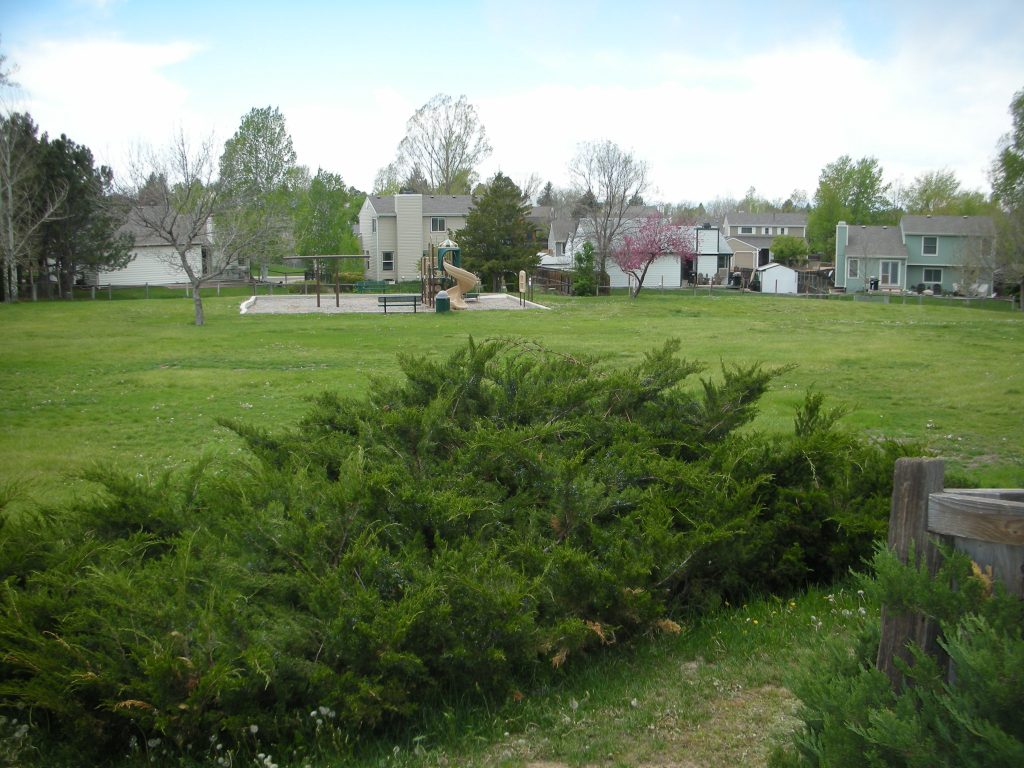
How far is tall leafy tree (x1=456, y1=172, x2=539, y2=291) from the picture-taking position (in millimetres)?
52594

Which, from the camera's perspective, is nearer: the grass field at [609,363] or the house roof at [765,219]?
the grass field at [609,363]

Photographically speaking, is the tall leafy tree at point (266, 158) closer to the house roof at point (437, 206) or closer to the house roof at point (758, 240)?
the house roof at point (437, 206)

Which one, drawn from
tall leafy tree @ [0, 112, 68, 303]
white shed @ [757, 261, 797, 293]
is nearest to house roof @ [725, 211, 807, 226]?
white shed @ [757, 261, 797, 293]

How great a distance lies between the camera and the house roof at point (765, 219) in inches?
4021

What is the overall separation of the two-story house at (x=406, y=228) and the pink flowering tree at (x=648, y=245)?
43.1 ft

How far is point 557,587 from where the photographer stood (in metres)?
4.32

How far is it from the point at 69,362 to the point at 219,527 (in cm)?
1633

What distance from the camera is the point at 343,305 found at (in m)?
41.1

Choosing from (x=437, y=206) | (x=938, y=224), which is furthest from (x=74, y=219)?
(x=938, y=224)

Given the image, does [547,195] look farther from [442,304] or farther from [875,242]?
[442,304]

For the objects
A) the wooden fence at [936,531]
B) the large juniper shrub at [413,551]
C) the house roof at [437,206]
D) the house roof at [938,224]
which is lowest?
the large juniper shrub at [413,551]

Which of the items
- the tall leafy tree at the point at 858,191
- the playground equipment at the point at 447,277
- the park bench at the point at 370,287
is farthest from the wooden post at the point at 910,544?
the tall leafy tree at the point at 858,191

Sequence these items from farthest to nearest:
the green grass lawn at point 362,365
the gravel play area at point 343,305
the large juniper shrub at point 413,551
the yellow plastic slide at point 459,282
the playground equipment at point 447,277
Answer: the playground equipment at point 447,277, the yellow plastic slide at point 459,282, the gravel play area at point 343,305, the green grass lawn at point 362,365, the large juniper shrub at point 413,551

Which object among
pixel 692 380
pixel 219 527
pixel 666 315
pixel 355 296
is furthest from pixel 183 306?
pixel 219 527
